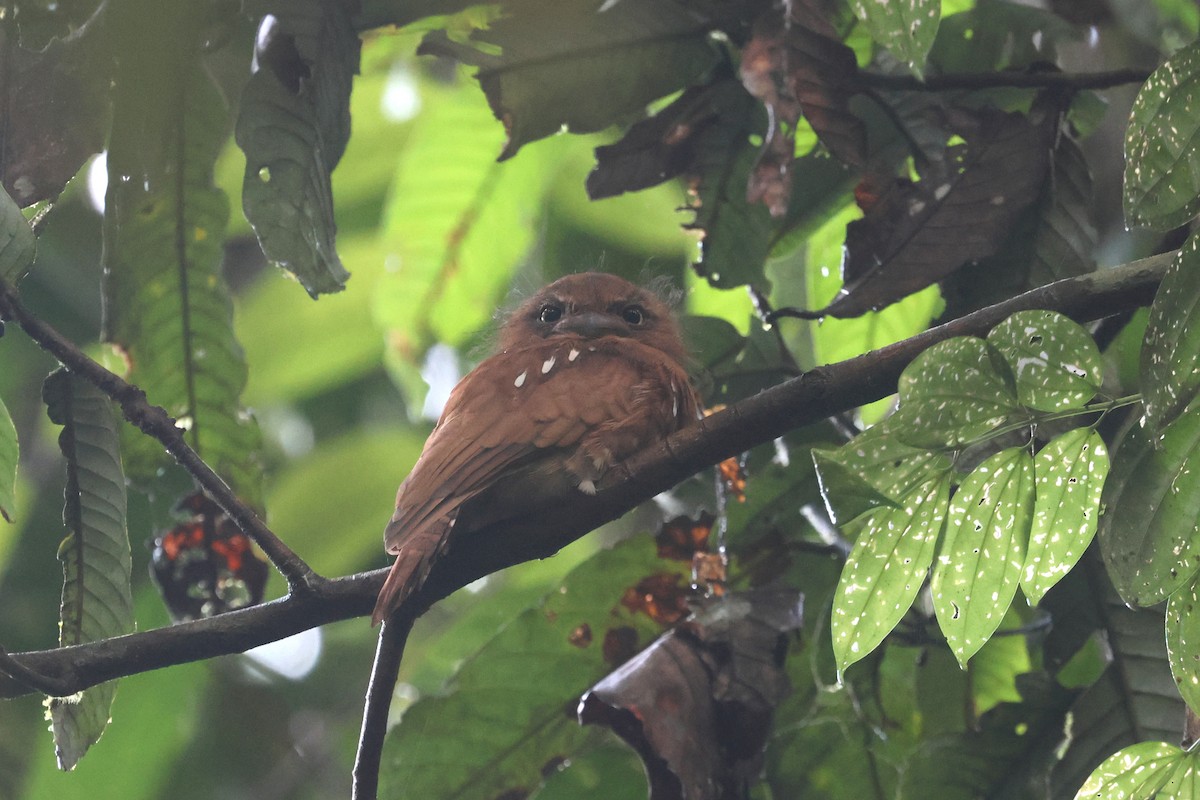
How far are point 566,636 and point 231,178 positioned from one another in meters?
2.07

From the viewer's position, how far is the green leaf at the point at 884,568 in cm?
162

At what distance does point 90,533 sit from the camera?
2.10 m

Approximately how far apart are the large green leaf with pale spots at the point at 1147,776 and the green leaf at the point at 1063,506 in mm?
269

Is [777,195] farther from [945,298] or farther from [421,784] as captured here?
[421,784]

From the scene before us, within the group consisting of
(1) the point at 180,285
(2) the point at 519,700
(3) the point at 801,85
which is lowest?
(2) the point at 519,700

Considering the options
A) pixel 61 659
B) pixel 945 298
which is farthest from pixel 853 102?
pixel 61 659

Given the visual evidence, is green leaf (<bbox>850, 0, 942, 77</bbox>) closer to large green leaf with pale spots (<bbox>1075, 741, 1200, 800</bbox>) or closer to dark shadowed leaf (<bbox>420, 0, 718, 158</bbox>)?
dark shadowed leaf (<bbox>420, 0, 718, 158</bbox>)

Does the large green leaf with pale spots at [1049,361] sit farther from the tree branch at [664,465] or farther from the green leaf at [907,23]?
the green leaf at [907,23]

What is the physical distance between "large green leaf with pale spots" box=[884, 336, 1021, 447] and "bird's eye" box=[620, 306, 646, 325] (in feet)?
6.16

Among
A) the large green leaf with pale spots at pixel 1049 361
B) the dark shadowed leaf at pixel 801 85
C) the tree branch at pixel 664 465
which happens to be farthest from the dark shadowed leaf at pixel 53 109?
the large green leaf with pale spots at pixel 1049 361

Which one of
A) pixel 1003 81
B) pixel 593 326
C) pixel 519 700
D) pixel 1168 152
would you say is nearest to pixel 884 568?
pixel 1168 152

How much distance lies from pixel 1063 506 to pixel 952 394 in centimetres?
19

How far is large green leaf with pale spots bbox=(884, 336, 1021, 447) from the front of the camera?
1553 mm

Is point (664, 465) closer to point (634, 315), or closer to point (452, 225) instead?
point (634, 315)
